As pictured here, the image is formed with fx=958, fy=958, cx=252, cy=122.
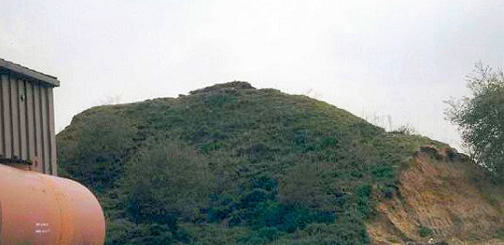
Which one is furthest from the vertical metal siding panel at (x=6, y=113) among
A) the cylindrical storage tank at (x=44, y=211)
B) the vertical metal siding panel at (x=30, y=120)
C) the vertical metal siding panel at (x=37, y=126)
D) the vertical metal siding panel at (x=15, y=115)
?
the cylindrical storage tank at (x=44, y=211)

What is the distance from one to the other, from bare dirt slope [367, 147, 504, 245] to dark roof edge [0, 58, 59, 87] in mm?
19541

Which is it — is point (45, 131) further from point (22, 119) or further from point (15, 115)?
point (15, 115)

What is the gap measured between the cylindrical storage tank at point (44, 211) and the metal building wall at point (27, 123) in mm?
1025

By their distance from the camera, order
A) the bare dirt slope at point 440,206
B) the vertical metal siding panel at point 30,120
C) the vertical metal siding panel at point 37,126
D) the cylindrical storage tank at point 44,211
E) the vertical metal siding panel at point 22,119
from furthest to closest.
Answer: the bare dirt slope at point 440,206 < the vertical metal siding panel at point 37,126 < the vertical metal siding panel at point 30,120 < the vertical metal siding panel at point 22,119 < the cylindrical storage tank at point 44,211

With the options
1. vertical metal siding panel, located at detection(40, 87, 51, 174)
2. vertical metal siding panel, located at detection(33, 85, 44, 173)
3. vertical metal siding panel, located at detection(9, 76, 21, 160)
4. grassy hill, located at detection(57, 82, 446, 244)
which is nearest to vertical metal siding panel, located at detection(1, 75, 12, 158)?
vertical metal siding panel, located at detection(9, 76, 21, 160)

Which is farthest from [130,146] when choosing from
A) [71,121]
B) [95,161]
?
[71,121]

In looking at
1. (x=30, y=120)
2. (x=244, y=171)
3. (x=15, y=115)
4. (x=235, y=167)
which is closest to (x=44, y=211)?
(x=15, y=115)

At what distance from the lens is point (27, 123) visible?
667 inches

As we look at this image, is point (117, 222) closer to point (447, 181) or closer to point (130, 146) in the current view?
point (130, 146)

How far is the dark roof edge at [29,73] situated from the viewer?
1590 cm

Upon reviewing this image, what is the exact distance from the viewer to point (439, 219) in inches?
1564

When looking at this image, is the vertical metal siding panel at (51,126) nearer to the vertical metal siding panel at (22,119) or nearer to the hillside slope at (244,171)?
the vertical metal siding panel at (22,119)

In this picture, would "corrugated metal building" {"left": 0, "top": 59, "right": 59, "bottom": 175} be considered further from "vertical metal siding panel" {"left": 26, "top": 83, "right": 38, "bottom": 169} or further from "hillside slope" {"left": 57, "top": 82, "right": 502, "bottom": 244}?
"hillside slope" {"left": 57, "top": 82, "right": 502, "bottom": 244}

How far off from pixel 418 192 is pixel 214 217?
8.71m
